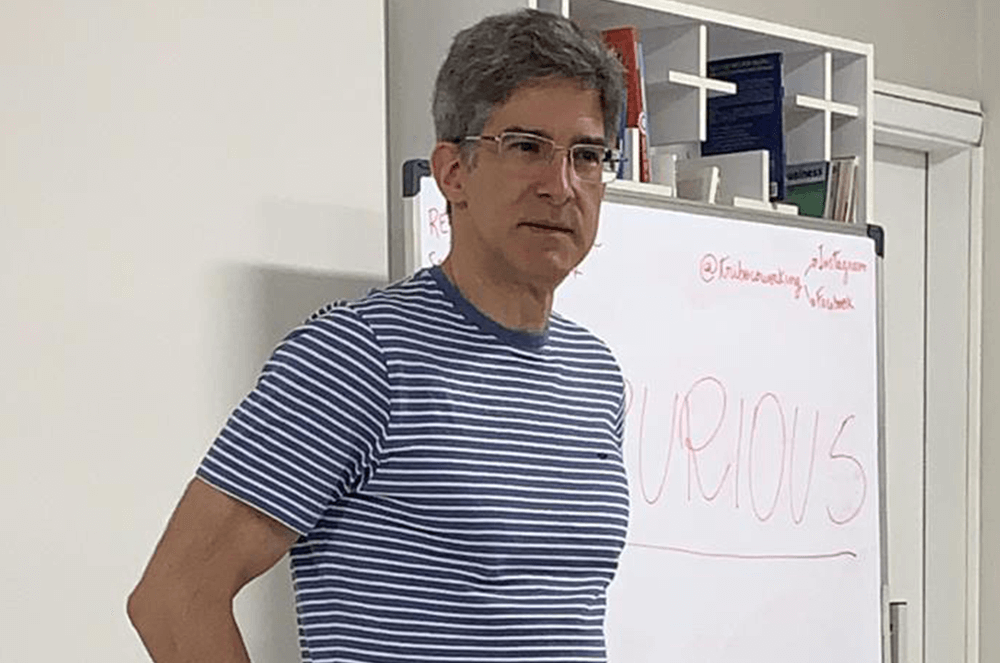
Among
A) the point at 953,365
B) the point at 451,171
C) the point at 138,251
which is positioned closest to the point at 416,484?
the point at 451,171

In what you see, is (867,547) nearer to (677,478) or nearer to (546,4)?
(677,478)

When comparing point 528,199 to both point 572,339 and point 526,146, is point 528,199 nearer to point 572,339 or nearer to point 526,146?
point 526,146

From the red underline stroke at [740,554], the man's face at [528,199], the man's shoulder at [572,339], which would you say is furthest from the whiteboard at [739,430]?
the man's face at [528,199]

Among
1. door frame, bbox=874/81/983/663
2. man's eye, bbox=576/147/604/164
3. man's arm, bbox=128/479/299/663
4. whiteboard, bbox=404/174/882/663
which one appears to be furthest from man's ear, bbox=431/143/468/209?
door frame, bbox=874/81/983/663

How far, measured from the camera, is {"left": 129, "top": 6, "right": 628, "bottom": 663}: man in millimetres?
1422

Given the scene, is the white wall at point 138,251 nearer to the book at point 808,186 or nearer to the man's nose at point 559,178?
the man's nose at point 559,178

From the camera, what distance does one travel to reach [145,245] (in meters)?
1.86

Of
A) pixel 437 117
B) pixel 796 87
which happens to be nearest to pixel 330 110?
pixel 437 117

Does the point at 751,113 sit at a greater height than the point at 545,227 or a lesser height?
greater

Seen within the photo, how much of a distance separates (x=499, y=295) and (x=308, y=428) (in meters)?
0.22

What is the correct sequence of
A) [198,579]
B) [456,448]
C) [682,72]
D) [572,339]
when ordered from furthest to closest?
[682,72]
[572,339]
[456,448]
[198,579]

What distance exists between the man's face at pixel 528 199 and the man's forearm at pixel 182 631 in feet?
1.23

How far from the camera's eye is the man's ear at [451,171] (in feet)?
5.10

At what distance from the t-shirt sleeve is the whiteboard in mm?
582
